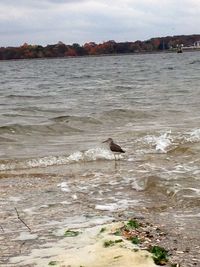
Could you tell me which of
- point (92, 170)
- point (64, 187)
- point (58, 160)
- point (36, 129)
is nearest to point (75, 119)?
point (36, 129)

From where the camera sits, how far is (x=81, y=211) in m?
7.43

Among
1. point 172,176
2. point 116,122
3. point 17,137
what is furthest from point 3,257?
point 116,122

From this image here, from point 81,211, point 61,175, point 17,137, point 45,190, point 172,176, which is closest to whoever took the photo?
point 81,211

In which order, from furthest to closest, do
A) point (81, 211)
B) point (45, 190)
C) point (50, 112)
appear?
point (50, 112), point (45, 190), point (81, 211)

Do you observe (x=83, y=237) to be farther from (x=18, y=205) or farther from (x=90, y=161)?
(x=90, y=161)

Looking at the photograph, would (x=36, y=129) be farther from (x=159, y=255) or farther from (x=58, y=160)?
(x=159, y=255)

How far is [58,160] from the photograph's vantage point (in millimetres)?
12234

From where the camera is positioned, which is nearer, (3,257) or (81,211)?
(3,257)

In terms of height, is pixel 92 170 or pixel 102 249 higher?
pixel 102 249

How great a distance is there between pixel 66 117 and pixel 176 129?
5.39m

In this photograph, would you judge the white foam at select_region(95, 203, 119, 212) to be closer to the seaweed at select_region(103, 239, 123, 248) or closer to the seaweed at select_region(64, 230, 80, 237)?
the seaweed at select_region(64, 230, 80, 237)

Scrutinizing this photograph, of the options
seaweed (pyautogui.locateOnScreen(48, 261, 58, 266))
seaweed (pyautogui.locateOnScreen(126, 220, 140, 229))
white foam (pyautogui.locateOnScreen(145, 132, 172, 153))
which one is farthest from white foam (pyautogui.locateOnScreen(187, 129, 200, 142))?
seaweed (pyautogui.locateOnScreen(48, 261, 58, 266))

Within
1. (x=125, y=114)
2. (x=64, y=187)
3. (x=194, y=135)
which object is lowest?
(x=125, y=114)

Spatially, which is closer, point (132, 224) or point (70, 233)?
point (70, 233)
